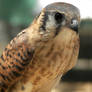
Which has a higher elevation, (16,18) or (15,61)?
(16,18)

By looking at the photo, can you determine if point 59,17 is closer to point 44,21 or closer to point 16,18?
point 44,21

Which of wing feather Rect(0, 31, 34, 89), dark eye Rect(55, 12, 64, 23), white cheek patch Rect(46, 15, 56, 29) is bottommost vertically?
wing feather Rect(0, 31, 34, 89)

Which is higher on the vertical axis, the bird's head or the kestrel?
the bird's head

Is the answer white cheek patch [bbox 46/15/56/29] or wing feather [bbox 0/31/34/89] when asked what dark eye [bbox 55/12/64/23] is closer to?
white cheek patch [bbox 46/15/56/29]

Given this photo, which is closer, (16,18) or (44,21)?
(44,21)

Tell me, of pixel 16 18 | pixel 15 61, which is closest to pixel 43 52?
pixel 15 61

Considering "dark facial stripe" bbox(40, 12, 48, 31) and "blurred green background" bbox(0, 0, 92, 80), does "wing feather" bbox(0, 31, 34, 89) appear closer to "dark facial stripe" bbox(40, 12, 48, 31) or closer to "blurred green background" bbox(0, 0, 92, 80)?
"dark facial stripe" bbox(40, 12, 48, 31)

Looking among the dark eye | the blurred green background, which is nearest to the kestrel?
the dark eye

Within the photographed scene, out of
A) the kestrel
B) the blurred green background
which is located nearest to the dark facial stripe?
the kestrel

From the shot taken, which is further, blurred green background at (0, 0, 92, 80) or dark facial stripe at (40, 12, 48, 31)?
blurred green background at (0, 0, 92, 80)

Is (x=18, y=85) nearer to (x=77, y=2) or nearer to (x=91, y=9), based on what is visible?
(x=77, y=2)
